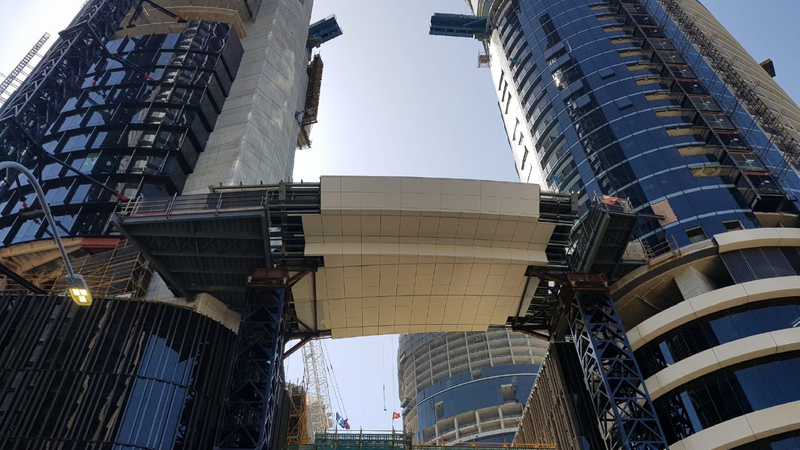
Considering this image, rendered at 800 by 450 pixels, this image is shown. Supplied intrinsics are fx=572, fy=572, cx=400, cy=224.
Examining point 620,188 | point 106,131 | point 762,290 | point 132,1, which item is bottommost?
point 762,290

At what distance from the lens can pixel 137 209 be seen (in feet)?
109

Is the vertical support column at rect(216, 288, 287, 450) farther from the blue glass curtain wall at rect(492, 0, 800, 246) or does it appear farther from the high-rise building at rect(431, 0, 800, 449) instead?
the blue glass curtain wall at rect(492, 0, 800, 246)

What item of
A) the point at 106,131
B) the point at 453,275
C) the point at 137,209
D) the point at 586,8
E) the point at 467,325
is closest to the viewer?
the point at 137,209

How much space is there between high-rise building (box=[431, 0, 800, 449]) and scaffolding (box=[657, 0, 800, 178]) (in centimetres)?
17

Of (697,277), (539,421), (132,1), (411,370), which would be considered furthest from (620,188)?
(411,370)

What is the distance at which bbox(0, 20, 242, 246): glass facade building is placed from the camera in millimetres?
42438

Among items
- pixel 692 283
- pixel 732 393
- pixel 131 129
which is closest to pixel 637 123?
pixel 692 283

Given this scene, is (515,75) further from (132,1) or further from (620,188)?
(132,1)

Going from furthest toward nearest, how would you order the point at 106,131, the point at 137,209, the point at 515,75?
the point at 515,75, the point at 106,131, the point at 137,209

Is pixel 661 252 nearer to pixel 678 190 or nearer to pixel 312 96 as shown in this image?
pixel 678 190

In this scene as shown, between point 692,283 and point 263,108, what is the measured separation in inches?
1641

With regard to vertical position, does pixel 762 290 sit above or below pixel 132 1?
below

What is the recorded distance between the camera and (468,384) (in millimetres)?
111562

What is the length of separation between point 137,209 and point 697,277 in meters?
35.7
